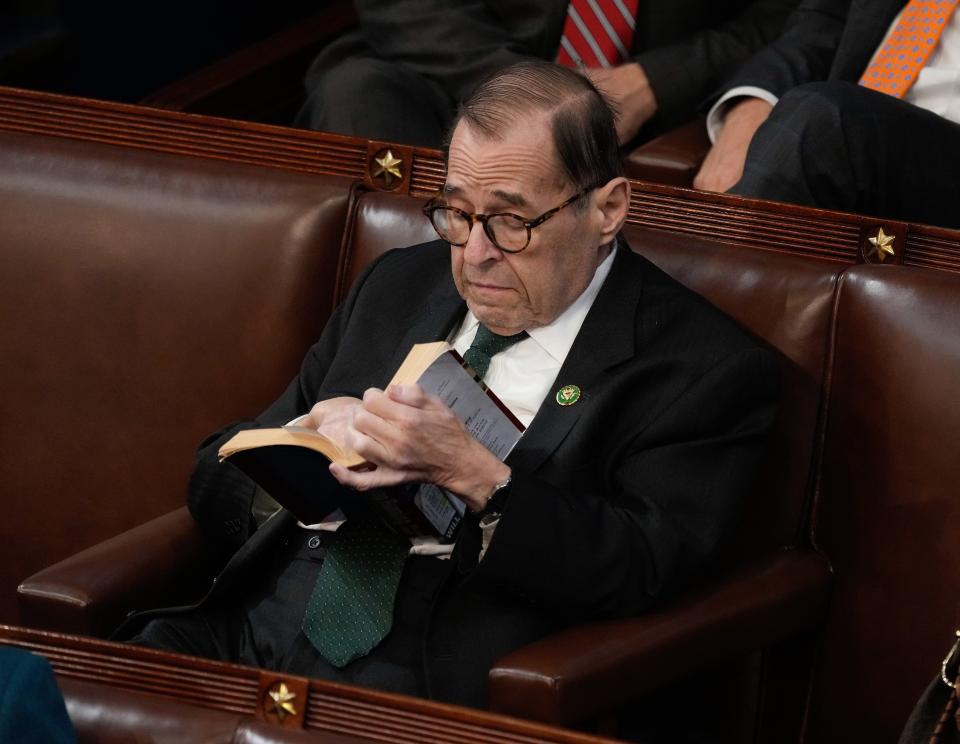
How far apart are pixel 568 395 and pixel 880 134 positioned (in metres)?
0.80

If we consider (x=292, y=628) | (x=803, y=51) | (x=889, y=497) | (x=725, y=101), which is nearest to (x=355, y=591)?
(x=292, y=628)

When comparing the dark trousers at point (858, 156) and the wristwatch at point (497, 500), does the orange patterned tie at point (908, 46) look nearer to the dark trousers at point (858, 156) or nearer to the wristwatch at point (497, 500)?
the dark trousers at point (858, 156)

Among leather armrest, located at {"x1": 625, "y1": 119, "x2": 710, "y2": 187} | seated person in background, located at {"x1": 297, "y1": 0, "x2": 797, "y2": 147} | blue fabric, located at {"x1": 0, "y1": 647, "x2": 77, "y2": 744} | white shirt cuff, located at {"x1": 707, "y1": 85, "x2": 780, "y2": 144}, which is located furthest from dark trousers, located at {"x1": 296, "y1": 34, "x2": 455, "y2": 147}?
blue fabric, located at {"x1": 0, "y1": 647, "x2": 77, "y2": 744}

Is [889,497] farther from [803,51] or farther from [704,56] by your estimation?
[704,56]

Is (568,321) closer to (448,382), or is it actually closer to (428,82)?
(448,382)

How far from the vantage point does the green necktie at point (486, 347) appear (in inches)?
75.4

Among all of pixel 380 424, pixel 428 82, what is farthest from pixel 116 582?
pixel 428 82

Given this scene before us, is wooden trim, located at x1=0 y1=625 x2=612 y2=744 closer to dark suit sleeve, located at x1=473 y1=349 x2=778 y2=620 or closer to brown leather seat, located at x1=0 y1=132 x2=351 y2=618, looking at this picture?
dark suit sleeve, located at x1=473 y1=349 x2=778 y2=620

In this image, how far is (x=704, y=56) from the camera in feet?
9.41

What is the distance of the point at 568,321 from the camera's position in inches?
75.0

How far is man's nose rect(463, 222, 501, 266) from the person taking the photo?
1825 mm

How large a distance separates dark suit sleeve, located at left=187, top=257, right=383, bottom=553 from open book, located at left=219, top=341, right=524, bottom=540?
200 millimetres

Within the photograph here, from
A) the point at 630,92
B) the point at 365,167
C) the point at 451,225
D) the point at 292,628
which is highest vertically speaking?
the point at 451,225

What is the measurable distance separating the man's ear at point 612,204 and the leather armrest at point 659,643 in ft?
1.48
